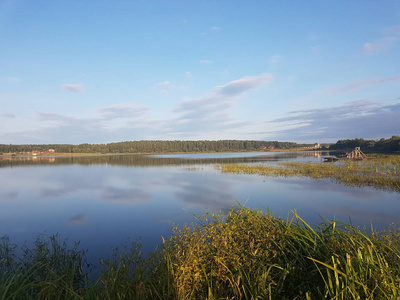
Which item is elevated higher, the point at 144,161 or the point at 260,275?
the point at 260,275

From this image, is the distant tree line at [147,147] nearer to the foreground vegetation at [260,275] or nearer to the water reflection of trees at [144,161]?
the water reflection of trees at [144,161]

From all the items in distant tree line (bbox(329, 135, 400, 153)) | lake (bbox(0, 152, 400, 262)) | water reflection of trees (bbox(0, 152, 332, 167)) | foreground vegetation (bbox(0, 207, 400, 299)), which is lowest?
lake (bbox(0, 152, 400, 262))

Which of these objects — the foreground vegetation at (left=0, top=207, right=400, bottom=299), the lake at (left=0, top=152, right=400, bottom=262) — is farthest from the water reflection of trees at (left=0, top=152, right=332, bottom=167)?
the foreground vegetation at (left=0, top=207, right=400, bottom=299)

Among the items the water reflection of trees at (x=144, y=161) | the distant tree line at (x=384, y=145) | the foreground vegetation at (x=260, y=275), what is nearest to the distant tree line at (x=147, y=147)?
the water reflection of trees at (x=144, y=161)

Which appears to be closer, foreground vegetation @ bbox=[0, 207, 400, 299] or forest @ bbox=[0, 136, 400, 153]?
foreground vegetation @ bbox=[0, 207, 400, 299]

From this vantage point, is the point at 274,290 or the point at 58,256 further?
the point at 58,256

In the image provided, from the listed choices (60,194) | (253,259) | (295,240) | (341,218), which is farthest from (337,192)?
(60,194)

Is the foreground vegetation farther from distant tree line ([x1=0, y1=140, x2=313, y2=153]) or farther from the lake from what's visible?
distant tree line ([x1=0, y1=140, x2=313, y2=153])

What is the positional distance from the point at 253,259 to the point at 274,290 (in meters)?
0.58

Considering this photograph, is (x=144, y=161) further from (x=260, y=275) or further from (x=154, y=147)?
(x=154, y=147)

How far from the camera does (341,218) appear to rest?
39.6 ft

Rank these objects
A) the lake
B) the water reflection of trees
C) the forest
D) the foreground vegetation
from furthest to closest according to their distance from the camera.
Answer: the forest → the water reflection of trees → the lake → the foreground vegetation

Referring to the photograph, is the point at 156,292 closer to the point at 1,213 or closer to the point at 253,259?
the point at 253,259

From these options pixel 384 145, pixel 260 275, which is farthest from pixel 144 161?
pixel 384 145
